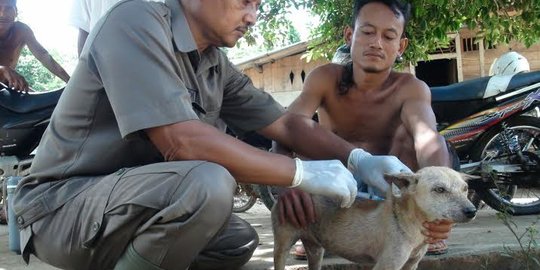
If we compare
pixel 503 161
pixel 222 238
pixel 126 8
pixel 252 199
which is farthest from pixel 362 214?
pixel 252 199

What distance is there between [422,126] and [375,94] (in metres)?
0.47

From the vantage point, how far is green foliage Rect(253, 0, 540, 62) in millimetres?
7188

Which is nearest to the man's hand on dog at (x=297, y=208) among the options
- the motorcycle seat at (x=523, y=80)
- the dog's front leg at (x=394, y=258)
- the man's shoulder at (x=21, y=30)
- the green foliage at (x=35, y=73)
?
the dog's front leg at (x=394, y=258)

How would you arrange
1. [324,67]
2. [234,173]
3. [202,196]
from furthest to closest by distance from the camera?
[324,67] → [234,173] → [202,196]

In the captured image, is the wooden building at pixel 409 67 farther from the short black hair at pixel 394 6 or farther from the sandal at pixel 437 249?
the sandal at pixel 437 249

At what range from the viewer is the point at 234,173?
221cm

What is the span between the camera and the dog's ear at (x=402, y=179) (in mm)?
2590

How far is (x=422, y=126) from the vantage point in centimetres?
328

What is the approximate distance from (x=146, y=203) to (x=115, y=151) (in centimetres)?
35

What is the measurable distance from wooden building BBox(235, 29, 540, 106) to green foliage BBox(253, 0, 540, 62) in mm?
3535

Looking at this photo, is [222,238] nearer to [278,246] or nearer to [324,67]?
[278,246]

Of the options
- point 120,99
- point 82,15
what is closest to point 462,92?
point 82,15

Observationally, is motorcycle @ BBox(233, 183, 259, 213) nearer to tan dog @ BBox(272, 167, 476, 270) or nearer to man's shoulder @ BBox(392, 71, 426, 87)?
man's shoulder @ BBox(392, 71, 426, 87)

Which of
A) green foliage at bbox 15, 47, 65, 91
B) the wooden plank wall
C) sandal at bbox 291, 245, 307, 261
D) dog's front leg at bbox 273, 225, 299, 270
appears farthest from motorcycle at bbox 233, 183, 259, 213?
green foliage at bbox 15, 47, 65, 91
